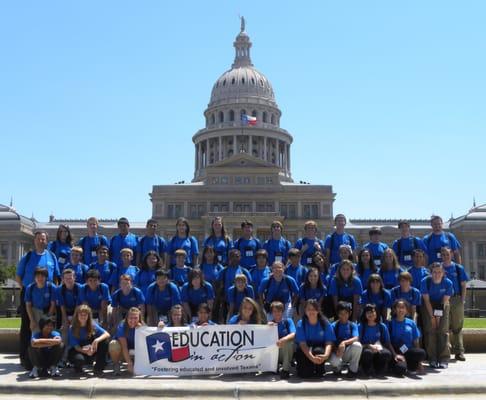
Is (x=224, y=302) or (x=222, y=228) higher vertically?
(x=222, y=228)

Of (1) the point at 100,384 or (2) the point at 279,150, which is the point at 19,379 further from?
(2) the point at 279,150

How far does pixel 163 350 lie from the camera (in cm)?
1135

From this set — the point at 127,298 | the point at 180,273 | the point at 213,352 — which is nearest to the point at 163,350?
the point at 213,352

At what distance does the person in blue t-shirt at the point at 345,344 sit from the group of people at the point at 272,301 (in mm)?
18

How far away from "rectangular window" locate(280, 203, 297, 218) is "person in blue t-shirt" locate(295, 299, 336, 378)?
77.3 metres

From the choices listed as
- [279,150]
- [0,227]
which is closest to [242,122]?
[279,150]

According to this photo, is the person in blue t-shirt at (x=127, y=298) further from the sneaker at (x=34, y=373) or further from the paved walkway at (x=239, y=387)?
the sneaker at (x=34, y=373)

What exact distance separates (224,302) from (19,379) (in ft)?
14.5

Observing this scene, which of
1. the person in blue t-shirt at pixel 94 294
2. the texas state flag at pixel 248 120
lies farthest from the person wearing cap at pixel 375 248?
the texas state flag at pixel 248 120

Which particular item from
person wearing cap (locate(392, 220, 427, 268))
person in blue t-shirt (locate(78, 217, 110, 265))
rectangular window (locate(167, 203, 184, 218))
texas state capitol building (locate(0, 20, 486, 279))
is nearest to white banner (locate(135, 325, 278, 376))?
person in blue t-shirt (locate(78, 217, 110, 265))

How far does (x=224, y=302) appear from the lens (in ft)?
44.3

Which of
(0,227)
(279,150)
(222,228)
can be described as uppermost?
(279,150)

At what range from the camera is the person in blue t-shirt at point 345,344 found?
11.0m

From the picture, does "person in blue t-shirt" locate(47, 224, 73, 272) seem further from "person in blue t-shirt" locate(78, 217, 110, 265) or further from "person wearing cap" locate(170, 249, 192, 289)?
"person wearing cap" locate(170, 249, 192, 289)
